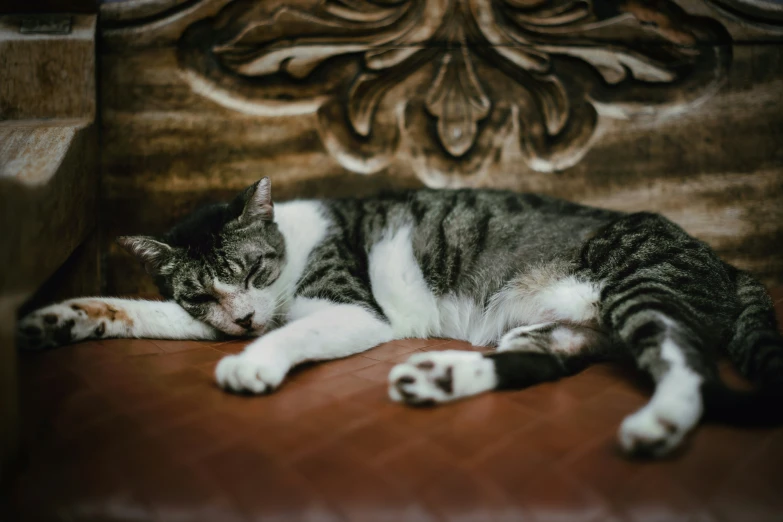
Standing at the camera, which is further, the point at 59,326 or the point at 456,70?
the point at 456,70

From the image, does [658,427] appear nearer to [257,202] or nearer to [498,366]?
[498,366]

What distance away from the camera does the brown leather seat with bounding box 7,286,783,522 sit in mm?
597

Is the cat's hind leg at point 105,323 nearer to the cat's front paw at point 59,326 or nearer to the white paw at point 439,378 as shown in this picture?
the cat's front paw at point 59,326

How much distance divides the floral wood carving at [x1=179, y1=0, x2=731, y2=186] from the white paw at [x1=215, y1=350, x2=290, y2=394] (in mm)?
830

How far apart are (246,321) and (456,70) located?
103cm

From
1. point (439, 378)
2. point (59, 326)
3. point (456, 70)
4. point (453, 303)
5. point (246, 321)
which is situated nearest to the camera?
point (439, 378)

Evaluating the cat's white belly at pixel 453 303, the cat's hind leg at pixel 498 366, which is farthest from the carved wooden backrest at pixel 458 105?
the cat's hind leg at pixel 498 366

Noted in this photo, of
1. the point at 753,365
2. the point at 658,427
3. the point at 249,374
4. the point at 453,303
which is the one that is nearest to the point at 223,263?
the point at 249,374

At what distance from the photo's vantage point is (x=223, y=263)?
4.13 feet

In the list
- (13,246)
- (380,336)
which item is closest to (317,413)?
(380,336)

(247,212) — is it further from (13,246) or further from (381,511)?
(381,511)

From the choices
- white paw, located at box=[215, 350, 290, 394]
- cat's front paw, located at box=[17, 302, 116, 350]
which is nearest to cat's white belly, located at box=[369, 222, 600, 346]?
white paw, located at box=[215, 350, 290, 394]

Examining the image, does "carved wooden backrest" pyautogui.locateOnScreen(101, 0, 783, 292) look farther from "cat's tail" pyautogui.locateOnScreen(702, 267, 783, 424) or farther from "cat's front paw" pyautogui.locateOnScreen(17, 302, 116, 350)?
"cat's tail" pyautogui.locateOnScreen(702, 267, 783, 424)

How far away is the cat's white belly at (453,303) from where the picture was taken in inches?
46.5
